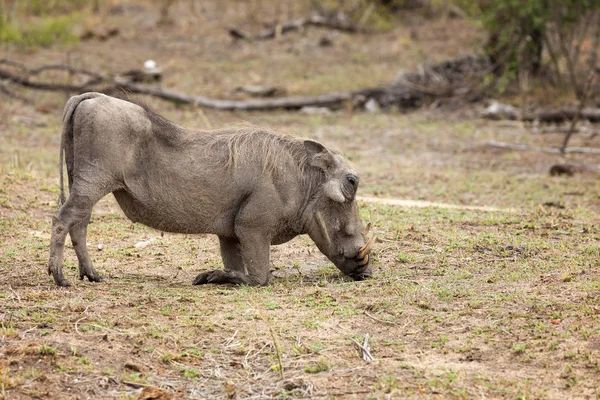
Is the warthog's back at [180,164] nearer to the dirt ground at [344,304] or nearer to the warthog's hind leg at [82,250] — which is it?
the warthog's hind leg at [82,250]

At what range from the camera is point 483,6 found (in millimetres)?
14195

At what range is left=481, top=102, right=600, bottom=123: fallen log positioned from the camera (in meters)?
12.5

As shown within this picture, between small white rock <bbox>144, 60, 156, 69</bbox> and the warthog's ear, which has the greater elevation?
the warthog's ear

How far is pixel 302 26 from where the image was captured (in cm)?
1755

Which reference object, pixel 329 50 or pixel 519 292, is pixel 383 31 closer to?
pixel 329 50

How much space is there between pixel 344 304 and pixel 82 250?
155 cm

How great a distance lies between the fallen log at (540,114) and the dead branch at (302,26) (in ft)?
17.3

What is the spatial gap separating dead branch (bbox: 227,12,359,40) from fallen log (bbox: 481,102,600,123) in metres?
5.27

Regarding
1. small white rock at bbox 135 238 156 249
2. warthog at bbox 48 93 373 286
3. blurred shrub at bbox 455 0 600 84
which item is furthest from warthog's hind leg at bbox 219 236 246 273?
blurred shrub at bbox 455 0 600 84

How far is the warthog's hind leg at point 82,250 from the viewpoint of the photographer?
5.22 metres

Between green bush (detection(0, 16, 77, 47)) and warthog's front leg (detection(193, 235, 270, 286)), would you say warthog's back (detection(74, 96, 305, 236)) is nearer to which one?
warthog's front leg (detection(193, 235, 270, 286))

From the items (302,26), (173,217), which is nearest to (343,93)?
(302,26)

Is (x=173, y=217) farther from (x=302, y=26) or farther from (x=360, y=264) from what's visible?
(x=302, y=26)

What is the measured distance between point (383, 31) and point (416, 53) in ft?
7.16
